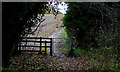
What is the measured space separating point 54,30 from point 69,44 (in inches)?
360

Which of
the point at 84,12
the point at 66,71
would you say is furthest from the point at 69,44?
the point at 66,71

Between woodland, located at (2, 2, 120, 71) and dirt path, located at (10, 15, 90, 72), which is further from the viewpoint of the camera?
dirt path, located at (10, 15, 90, 72)

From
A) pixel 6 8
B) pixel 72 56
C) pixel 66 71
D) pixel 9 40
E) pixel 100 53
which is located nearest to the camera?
pixel 6 8

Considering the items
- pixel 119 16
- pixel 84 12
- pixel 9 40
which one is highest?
pixel 84 12

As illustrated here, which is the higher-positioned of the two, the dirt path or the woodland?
the woodland

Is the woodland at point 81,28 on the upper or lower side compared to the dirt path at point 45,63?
upper

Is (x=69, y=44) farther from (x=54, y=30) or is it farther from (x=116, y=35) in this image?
(x=54, y=30)

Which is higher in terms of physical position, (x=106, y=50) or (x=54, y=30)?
(x=54, y=30)

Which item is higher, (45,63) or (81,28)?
(81,28)

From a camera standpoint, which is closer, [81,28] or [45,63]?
[45,63]

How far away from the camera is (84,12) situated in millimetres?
7625

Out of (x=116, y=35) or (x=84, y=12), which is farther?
(x=84, y=12)

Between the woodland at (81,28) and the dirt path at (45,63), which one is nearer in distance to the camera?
the woodland at (81,28)

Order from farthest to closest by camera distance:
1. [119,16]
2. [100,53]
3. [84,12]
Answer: [84,12] → [100,53] → [119,16]
